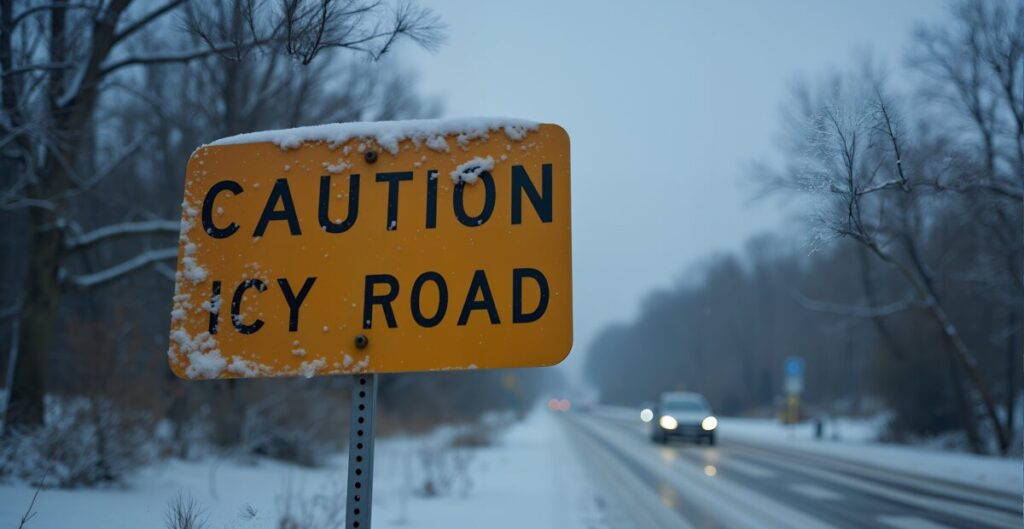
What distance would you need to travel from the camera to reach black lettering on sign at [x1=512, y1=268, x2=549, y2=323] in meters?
2.13

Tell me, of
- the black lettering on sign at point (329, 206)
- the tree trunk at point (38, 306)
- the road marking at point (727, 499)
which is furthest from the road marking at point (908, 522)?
the tree trunk at point (38, 306)

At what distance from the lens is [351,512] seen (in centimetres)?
210

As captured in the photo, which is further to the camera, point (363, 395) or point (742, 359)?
point (742, 359)

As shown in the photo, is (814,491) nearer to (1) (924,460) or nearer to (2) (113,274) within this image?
(1) (924,460)

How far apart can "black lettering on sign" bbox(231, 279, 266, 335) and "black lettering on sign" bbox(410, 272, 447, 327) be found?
0.53 meters

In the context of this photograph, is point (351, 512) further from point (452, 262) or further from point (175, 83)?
point (175, 83)

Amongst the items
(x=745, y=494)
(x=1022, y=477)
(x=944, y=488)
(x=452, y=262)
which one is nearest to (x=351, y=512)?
(x=452, y=262)

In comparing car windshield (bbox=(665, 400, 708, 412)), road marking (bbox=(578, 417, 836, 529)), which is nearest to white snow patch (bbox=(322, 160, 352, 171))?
road marking (bbox=(578, 417, 836, 529))

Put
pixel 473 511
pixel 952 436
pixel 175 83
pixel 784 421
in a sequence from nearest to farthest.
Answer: pixel 473 511
pixel 175 83
pixel 952 436
pixel 784 421

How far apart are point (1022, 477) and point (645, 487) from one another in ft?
21.6

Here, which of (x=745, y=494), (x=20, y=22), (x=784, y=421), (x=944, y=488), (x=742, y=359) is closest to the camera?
(x=20, y=22)

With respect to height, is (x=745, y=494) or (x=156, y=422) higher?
(x=156, y=422)

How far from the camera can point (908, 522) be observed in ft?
25.1

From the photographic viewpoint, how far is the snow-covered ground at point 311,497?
2.86 metres
